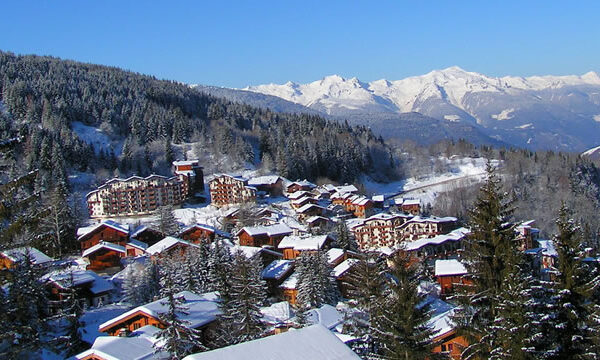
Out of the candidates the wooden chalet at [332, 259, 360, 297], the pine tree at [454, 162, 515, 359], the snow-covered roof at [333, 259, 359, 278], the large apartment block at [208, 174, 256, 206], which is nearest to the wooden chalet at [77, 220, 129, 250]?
the snow-covered roof at [333, 259, 359, 278]

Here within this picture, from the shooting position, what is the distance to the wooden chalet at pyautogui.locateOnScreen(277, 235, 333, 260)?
50.4m

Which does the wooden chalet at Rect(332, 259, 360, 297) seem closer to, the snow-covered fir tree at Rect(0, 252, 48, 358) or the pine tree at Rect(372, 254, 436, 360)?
the snow-covered fir tree at Rect(0, 252, 48, 358)

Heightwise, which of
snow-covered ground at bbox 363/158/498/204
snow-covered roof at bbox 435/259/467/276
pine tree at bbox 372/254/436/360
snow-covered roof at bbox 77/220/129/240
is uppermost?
pine tree at bbox 372/254/436/360

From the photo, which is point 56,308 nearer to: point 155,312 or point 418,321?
point 155,312

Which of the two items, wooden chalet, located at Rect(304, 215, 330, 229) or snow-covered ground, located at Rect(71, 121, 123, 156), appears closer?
wooden chalet, located at Rect(304, 215, 330, 229)

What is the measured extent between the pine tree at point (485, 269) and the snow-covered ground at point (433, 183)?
84046 millimetres

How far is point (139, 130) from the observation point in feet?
366

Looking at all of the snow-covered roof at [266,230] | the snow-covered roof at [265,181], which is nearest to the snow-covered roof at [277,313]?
the snow-covered roof at [266,230]

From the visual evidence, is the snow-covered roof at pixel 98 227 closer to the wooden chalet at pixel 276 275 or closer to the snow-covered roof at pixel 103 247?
the snow-covered roof at pixel 103 247

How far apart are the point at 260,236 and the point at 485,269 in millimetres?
41013

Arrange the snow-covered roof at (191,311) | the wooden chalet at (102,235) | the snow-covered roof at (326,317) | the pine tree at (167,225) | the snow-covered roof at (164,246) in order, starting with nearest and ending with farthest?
the snow-covered roof at (191,311) < the snow-covered roof at (326,317) < the snow-covered roof at (164,246) < the wooden chalet at (102,235) < the pine tree at (167,225)

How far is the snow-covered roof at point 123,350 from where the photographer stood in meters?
22.1

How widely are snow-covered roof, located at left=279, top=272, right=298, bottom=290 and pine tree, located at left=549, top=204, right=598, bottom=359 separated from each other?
2518cm

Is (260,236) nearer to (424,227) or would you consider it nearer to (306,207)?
(306,207)
